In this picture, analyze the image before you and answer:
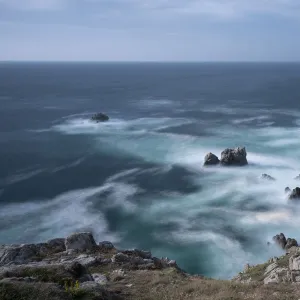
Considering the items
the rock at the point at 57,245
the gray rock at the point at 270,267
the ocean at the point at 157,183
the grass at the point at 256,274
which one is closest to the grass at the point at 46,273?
the rock at the point at 57,245

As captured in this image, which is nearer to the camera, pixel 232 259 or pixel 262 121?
pixel 232 259

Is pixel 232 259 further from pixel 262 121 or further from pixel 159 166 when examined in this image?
pixel 262 121

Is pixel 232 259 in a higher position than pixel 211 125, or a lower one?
lower

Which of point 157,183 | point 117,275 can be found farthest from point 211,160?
point 117,275

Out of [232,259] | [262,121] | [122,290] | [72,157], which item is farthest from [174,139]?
[122,290]

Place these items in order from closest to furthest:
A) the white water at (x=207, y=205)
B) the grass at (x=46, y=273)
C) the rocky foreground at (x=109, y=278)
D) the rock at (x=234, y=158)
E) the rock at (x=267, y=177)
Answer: the rocky foreground at (x=109, y=278)
the grass at (x=46, y=273)
the white water at (x=207, y=205)
the rock at (x=267, y=177)
the rock at (x=234, y=158)

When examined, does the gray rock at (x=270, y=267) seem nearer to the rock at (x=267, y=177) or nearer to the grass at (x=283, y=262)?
the grass at (x=283, y=262)

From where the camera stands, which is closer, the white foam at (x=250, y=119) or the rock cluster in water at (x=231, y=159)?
the rock cluster in water at (x=231, y=159)
